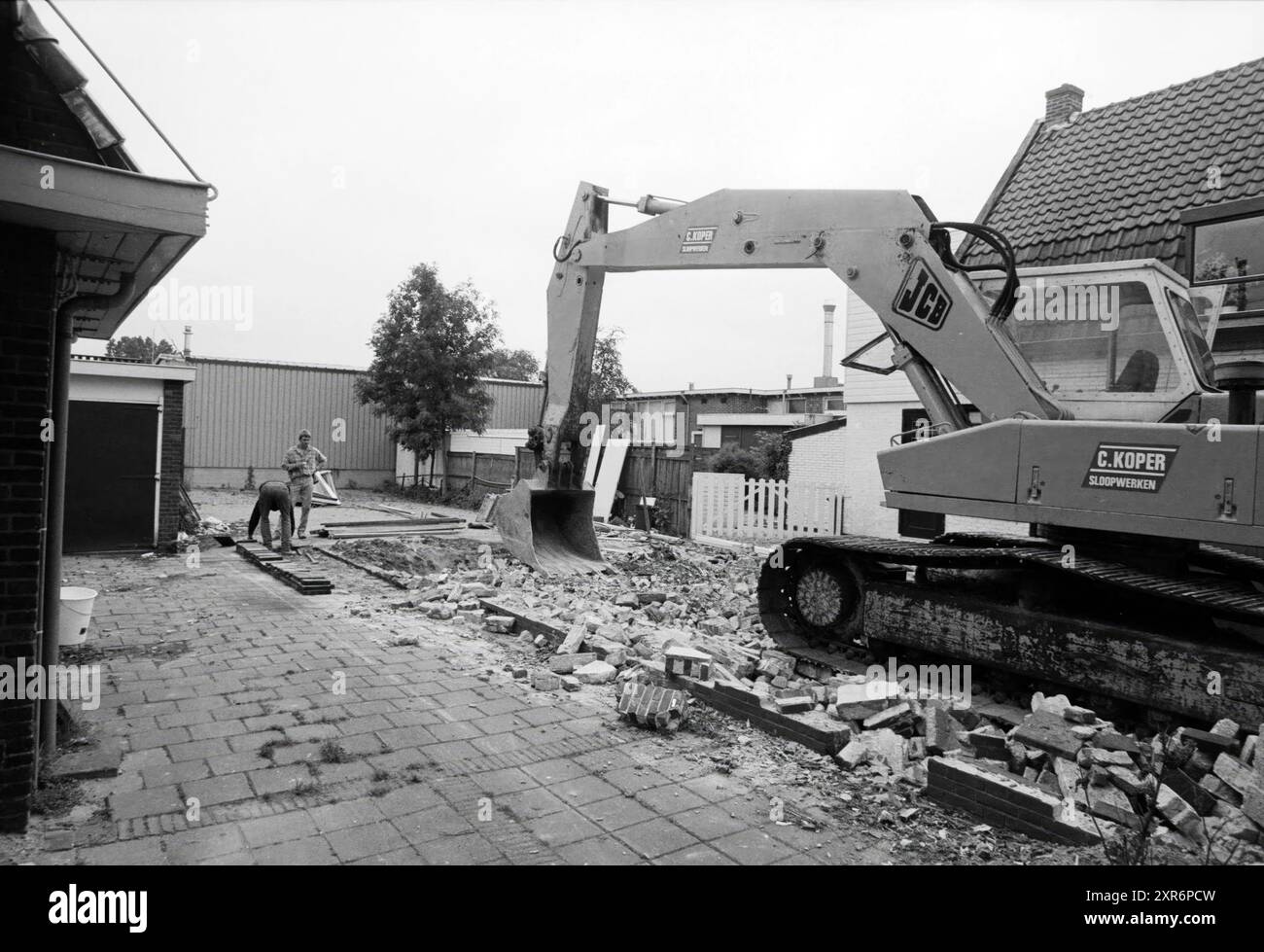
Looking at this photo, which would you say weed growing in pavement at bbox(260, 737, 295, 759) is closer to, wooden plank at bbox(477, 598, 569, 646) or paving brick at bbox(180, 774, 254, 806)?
paving brick at bbox(180, 774, 254, 806)

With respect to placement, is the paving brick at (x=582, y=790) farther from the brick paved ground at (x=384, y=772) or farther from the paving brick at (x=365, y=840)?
the paving brick at (x=365, y=840)

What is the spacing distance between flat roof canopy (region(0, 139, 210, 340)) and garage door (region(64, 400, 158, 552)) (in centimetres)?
897

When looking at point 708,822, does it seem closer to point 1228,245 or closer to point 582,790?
point 582,790

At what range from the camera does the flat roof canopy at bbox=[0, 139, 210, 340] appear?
339cm

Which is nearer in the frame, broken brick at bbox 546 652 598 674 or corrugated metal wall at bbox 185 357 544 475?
broken brick at bbox 546 652 598 674

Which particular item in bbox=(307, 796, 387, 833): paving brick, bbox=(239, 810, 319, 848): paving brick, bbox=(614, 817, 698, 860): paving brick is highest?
bbox=(614, 817, 698, 860): paving brick

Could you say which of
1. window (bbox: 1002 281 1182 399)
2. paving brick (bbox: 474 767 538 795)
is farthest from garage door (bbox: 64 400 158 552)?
window (bbox: 1002 281 1182 399)

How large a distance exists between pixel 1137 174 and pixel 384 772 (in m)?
12.2

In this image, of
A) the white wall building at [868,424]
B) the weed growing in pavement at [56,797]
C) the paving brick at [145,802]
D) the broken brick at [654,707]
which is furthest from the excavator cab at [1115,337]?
the white wall building at [868,424]

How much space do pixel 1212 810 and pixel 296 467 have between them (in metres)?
12.9

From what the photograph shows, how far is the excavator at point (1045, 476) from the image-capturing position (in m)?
5.04

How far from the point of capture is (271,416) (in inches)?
1082

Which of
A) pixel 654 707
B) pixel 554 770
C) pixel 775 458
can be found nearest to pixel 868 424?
pixel 775 458

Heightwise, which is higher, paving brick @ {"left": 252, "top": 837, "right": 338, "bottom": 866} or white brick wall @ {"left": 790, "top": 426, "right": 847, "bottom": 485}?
white brick wall @ {"left": 790, "top": 426, "right": 847, "bottom": 485}
